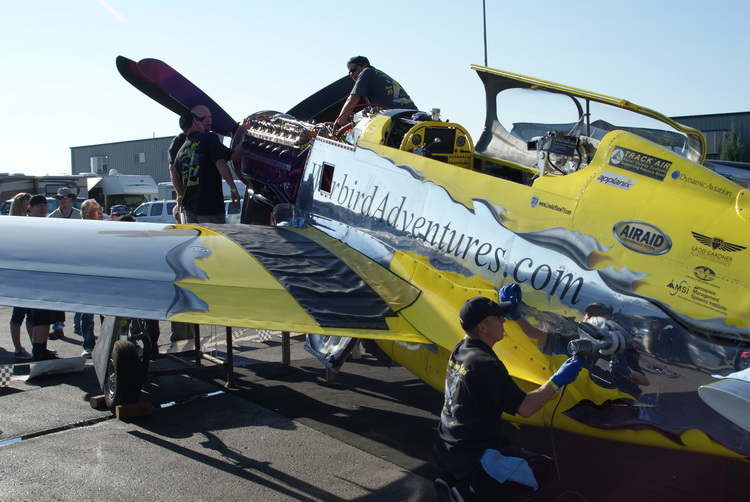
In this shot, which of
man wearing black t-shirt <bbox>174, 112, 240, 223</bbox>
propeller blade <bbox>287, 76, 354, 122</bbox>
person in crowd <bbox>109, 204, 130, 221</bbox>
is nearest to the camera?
man wearing black t-shirt <bbox>174, 112, 240, 223</bbox>

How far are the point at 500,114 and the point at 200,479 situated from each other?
3847 mm

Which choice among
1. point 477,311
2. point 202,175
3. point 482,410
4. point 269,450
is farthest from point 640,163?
point 202,175

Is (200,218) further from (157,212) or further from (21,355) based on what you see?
(157,212)

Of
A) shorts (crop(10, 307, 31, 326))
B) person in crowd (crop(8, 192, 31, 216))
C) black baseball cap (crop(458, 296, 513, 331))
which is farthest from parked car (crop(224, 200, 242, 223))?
black baseball cap (crop(458, 296, 513, 331))

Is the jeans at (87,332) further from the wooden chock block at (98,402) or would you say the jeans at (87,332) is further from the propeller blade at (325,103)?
the propeller blade at (325,103)

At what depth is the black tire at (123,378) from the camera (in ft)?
19.2

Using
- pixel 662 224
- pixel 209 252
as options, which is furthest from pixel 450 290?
pixel 209 252

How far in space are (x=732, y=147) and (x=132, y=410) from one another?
27.6 meters

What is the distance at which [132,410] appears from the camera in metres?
5.82

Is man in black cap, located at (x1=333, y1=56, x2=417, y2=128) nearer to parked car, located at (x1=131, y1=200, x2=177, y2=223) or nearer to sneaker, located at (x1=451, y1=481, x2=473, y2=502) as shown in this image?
sneaker, located at (x1=451, y1=481, x2=473, y2=502)

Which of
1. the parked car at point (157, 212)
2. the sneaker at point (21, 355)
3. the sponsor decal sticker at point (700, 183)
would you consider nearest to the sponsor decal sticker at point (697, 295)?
the sponsor decal sticker at point (700, 183)

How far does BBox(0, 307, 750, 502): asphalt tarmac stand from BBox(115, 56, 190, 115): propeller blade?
12.0ft

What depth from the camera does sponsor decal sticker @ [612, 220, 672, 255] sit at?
380cm

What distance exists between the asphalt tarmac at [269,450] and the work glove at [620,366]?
585 millimetres
